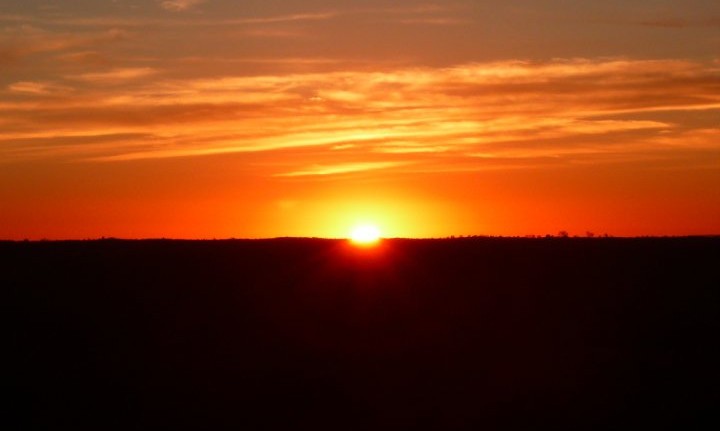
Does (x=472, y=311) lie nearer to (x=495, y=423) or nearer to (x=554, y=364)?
(x=554, y=364)

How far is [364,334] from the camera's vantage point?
70.7 feet

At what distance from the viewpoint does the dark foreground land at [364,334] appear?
18500 millimetres

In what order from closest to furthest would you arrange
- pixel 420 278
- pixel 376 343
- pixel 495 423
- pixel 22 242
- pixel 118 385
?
1. pixel 495 423
2. pixel 118 385
3. pixel 376 343
4. pixel 420 278
5. pixel 22 242

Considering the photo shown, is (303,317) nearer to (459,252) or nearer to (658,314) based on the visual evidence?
(459,252)

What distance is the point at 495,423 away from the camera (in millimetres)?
17984

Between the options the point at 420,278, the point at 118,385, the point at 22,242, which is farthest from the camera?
the point at 22,242

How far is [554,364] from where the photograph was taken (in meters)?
20.3

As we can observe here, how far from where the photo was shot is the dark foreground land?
18.5 meters

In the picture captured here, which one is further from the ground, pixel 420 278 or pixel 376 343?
pixel 420 278

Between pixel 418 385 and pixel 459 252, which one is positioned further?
pixel 459 252

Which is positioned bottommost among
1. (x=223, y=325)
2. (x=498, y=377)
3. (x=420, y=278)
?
(x=498, y=377)

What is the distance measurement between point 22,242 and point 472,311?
35.7 feet

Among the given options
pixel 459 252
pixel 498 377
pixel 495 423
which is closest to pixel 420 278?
pixel 459 252

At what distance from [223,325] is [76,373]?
3180 millimetres
